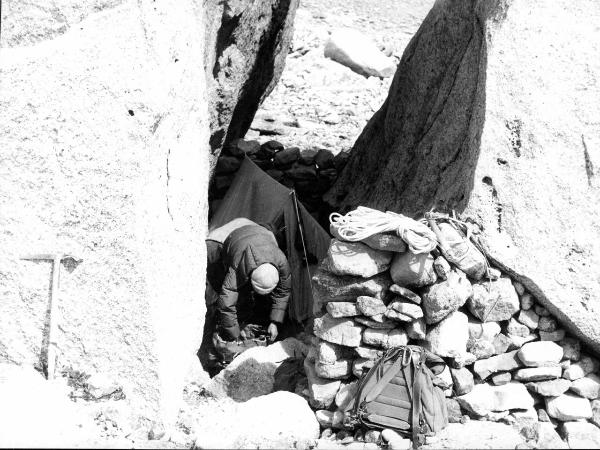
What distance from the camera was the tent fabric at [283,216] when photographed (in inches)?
341

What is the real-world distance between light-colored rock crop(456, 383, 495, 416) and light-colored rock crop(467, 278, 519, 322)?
1.71 feet

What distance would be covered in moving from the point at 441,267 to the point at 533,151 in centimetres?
125

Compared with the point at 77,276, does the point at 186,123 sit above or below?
above

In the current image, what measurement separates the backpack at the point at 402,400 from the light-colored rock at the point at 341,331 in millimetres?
301

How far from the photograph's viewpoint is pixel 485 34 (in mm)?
6891

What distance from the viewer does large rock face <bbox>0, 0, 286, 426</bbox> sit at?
19.1 ft

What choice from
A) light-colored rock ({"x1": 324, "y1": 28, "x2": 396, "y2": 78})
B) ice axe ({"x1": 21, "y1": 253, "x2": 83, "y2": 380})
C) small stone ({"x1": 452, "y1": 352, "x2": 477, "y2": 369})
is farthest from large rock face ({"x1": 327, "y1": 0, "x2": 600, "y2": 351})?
light-colored rock ({"x1": 324, "y1": 28, "x2": 396, "y2": 78})

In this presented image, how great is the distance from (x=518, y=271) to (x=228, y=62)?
4230 millimetres

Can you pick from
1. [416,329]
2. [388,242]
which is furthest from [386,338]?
[388,242]

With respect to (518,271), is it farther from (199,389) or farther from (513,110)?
(199,389)

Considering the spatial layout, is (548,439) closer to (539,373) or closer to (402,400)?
(539,373)

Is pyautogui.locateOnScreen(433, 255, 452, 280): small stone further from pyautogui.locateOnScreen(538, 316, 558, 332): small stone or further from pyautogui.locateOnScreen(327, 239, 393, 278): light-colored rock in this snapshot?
pyautogui.locateOnScreen(538, 316, 558, 332): small stone

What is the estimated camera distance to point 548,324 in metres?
6.08

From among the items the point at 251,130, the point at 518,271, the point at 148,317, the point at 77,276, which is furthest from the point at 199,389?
the point at 251,130
